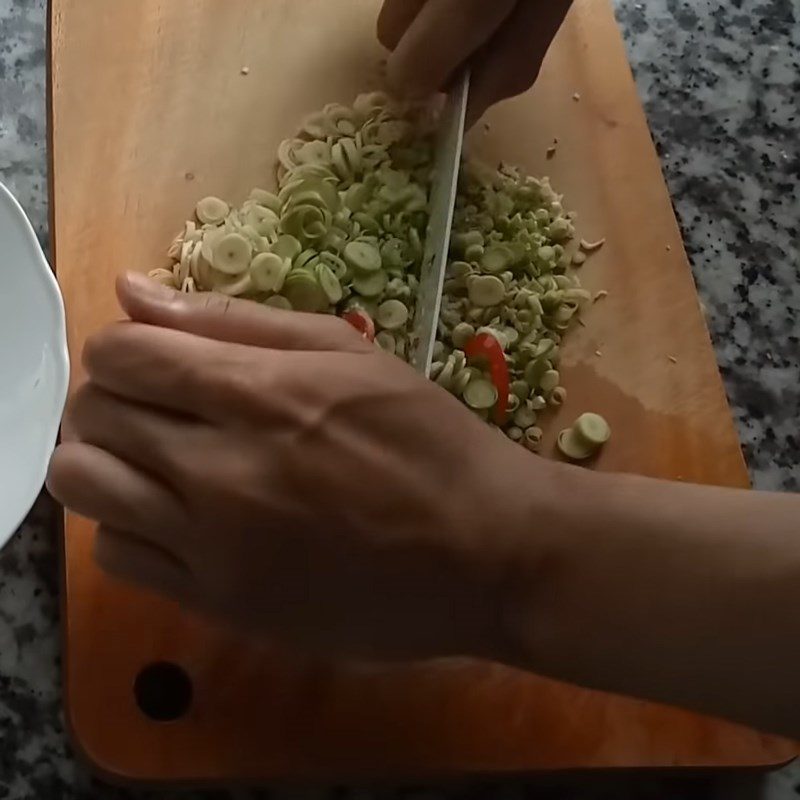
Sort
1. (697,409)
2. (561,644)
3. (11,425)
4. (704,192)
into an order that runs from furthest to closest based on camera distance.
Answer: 1. (704,192)
2. (697,409)
3. (11,425)
4. (561,644)

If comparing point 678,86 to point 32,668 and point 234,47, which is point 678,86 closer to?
point 234,47

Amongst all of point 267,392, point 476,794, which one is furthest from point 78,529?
point 476,794

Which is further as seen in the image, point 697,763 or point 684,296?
point 684,296

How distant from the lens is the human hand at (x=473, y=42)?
2.67 feet

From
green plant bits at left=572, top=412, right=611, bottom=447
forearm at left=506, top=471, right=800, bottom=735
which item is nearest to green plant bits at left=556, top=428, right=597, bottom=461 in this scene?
green plant bits at left=572, top=412, right=611, bottom=447

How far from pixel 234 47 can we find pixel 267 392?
449 millimetres

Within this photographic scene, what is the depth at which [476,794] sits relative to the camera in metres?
0.73

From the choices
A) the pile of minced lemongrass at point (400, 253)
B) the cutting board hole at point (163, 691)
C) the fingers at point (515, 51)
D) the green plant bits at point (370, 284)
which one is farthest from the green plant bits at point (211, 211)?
the cutting board hole at point (163, 691)

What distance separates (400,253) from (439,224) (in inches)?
1.8

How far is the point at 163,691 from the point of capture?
69cm

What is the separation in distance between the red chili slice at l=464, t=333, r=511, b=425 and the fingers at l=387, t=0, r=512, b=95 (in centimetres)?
20

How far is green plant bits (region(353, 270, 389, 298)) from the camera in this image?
0.80 meters

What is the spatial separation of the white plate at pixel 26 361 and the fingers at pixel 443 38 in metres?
0.31

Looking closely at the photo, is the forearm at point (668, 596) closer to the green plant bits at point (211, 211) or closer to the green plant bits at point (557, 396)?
the green plant bits at point (557, 396)
